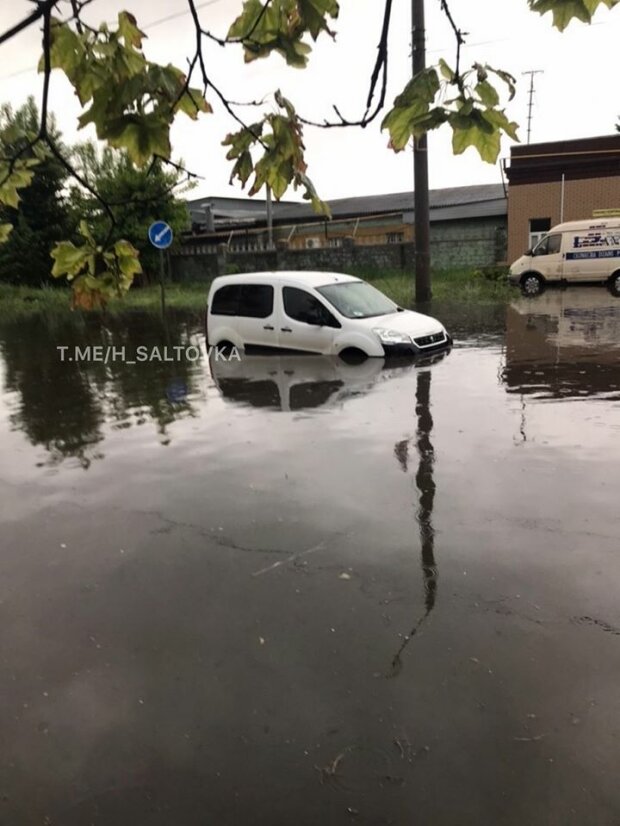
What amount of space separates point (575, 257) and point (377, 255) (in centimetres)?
783

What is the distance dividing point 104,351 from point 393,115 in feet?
46.0

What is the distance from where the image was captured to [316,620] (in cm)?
367

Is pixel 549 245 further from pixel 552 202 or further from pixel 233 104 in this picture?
pixel 233 104

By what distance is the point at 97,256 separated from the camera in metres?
2.17

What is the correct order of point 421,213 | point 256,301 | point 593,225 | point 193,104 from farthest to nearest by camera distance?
point 593,225 → point 421,213 → point 256,301 → point 193,104

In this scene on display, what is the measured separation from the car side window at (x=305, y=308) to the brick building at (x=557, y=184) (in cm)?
1840

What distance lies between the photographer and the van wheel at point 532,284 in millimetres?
21578

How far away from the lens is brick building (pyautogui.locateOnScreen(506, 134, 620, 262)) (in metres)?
25.8

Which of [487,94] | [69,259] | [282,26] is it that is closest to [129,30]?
[282,26]

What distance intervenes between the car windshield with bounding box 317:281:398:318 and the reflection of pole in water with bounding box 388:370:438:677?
8.22ft

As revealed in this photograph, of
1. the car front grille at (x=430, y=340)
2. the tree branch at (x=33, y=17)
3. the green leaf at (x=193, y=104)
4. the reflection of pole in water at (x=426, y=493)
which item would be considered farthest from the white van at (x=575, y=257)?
the tree branch at (x=33, y=17)

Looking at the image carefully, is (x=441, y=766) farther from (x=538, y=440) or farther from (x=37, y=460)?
(x=37, y=460)

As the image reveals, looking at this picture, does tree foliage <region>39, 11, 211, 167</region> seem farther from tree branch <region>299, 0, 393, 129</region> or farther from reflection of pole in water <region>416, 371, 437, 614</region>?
reflection of pole in water <region>416, 371, 437, 614</region>

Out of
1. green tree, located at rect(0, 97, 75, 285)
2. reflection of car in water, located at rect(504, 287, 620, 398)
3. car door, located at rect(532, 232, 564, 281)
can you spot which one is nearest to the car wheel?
reflection of car in water, located at rect(504, 287, 620, 398)
